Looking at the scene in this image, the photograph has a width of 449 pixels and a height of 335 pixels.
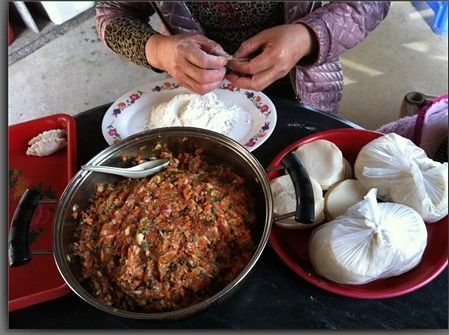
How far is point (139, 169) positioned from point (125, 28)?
0.46 m

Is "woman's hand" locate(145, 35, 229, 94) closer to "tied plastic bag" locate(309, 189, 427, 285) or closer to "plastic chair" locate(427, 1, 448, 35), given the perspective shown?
"tied plastic bag" locate(309, 189, 427, 285)

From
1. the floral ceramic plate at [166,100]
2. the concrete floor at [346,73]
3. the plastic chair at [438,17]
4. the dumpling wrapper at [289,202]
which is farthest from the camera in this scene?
the plastic chair at [438,17]

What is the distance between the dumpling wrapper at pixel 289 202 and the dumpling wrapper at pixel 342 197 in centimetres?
2

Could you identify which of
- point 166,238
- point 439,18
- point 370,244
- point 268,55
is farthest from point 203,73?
point 439,18

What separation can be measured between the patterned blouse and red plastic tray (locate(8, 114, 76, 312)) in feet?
0.79

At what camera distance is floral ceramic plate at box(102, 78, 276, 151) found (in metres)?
0.99

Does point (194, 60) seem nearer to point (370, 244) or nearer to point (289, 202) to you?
point (289, 202)

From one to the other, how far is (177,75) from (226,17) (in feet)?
0.90

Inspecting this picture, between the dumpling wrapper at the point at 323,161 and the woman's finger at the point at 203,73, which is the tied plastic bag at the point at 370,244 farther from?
the woman's finger at the point at 203,73

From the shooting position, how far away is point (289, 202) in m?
0.78

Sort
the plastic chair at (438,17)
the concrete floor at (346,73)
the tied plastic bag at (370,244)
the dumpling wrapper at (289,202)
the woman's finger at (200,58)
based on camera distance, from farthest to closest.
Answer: the plastic chair at (438,17) < the concrete floor at (346,73) < the woman's finger at (200,58) < the dumpling wrapper at (289,202) < the tied plastic bag at (370,244)

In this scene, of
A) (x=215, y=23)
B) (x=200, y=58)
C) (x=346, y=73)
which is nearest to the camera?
(x=200, y=58)

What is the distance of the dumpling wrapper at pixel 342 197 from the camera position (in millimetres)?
790

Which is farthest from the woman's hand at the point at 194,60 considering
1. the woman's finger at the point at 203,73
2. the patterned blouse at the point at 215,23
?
the patterned blouse at the point at 215,23
